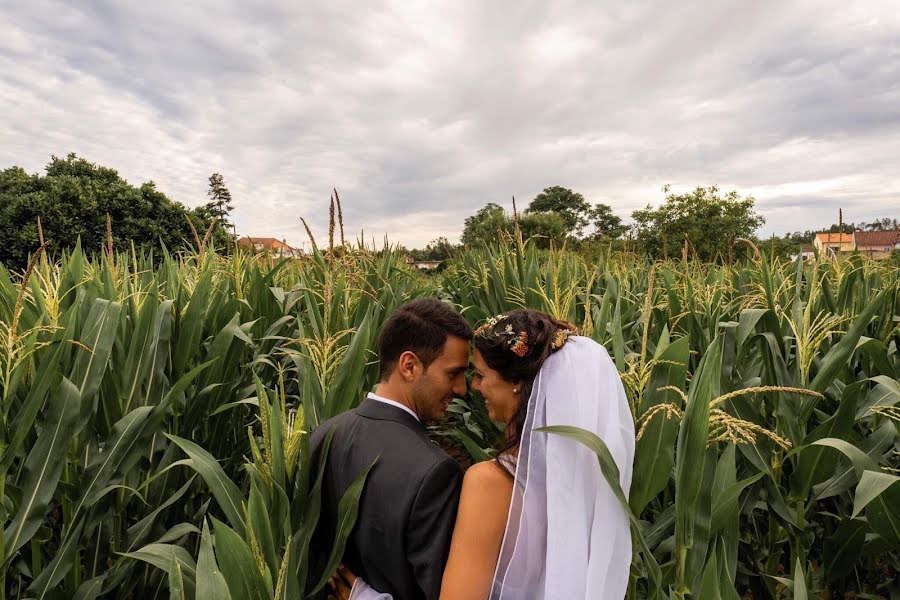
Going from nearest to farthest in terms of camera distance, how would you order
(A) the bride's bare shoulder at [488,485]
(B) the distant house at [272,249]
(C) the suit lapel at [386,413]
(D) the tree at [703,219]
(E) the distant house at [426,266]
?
(A) the bride's bare shoulder at [488,485], (C) the suit lapel at [386,413], (B) the distant house at [272,249], (E) the distant house at [426,266], (D) the tree at [703,219]

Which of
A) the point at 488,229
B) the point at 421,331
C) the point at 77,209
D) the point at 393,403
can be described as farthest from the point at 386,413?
the point at 488,229

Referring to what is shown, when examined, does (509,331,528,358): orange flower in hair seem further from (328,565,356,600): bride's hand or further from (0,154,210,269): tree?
(0,154,210,269): tree

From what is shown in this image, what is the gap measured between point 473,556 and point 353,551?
18.9 inches

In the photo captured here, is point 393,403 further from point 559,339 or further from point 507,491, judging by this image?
point 559,339

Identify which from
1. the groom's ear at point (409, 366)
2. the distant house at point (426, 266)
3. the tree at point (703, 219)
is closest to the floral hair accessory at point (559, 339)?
the groom's ear at point (409, 366)

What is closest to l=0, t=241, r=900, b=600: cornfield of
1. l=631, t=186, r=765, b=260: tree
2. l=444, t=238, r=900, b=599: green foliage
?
l=444, t=238, r=900, b=599: green foliage

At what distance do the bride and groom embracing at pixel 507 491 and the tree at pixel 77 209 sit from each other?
16685 millimetres

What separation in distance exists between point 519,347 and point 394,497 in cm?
55

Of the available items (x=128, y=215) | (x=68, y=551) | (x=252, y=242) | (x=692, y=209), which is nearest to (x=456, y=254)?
(x=252, y=242)

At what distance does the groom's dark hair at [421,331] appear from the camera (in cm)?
172

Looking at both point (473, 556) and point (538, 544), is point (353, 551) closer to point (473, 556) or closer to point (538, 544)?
point (473, 556)

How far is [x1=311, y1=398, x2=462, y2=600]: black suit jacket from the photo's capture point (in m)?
1.41

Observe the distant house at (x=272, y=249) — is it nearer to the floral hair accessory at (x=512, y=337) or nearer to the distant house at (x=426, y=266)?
the distant house at (x=426, y=266)

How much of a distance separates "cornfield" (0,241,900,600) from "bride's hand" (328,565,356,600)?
69 mm
